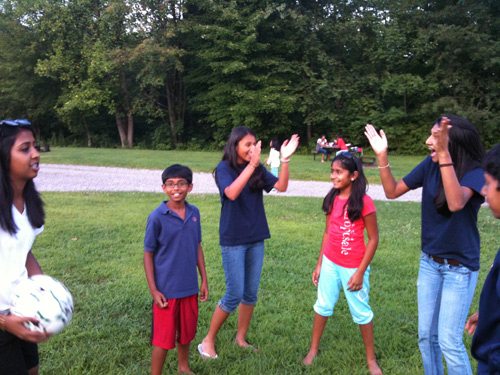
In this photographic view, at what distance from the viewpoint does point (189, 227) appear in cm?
329

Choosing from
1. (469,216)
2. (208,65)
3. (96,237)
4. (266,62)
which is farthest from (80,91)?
(469,216)

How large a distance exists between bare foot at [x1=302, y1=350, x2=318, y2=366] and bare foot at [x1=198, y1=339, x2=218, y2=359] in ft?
2.33

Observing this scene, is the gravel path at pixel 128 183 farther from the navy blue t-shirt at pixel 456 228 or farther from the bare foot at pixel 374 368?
the navy blue t-shirt at pixel 456 228

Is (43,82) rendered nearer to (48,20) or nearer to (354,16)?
(48,20)

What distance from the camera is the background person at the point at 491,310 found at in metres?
1.95

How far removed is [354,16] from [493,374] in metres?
33.5

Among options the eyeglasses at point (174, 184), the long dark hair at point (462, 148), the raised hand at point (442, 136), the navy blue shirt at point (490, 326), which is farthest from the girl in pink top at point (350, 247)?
the navy blue shirt at point (490, 326)

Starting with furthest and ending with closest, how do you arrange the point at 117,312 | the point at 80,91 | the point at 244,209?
the point at 80,91 < the point at 117,312 < the point at 244,209

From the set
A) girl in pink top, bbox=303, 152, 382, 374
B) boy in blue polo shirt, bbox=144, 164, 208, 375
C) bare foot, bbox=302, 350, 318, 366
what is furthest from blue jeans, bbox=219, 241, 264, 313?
bare foot, bbox=302, 350, 318, 366

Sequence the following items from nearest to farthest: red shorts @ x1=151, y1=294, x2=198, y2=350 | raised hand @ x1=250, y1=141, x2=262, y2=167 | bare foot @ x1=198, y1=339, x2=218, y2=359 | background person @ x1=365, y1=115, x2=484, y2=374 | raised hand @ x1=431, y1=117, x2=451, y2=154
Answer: raised hand @ x1=431, y1=117, x2=451, y2=154
background person @ x1=365, y1=115, x2=484, y2=374
red shorts @ x1=151, y1=294, x2=198, y2=350
raised hand @ x1=250, y1=141, x2=262, y2=167
bare foot @ x1=198, y1=339, x2=218, y2=359

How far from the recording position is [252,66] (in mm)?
32469

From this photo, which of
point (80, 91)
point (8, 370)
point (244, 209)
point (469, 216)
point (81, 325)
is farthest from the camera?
point (80, 91)

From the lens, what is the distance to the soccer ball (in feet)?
7.14

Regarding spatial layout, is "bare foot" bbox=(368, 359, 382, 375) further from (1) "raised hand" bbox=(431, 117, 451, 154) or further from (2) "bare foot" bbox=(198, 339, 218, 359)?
(1) "raised hand" bbox=(431, 117, 451, 154)
